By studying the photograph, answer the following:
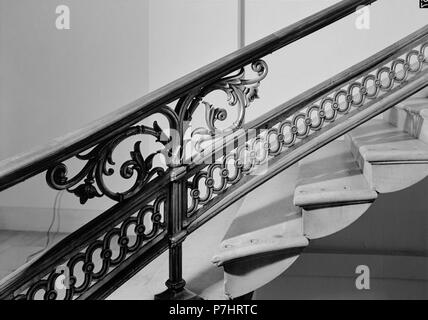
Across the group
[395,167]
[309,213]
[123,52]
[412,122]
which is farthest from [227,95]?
[123,52]

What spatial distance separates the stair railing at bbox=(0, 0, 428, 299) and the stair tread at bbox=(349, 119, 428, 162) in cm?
14

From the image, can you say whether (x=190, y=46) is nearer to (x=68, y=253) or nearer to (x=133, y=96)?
(x=133, y=96)

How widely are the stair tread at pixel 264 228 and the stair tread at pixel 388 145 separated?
325mm

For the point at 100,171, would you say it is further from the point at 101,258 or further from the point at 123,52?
the point at 123,52

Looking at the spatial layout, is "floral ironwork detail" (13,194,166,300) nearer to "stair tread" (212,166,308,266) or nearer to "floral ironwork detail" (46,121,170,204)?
"floral ironwork detail" (46,121,170,204)

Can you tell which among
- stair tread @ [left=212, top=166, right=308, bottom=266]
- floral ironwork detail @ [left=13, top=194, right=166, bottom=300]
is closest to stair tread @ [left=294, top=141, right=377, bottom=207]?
stair tread @ [left=212, top=166, right=308, bottom=266]

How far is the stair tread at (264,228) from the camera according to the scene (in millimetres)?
1284

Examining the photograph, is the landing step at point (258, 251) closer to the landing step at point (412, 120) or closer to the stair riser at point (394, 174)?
the stair riser at point (394, 174)

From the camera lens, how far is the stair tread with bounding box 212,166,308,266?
4.21 ft

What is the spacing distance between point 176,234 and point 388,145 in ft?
2.77

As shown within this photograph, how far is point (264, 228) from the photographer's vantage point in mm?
1424
